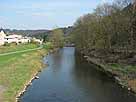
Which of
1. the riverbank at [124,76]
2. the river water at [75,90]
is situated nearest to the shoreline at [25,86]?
the river water at [75,90]

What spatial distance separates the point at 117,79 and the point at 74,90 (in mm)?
9098

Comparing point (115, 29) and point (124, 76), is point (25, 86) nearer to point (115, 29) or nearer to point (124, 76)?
point (124, 76)

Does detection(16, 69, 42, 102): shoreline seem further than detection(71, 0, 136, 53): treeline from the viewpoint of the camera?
No

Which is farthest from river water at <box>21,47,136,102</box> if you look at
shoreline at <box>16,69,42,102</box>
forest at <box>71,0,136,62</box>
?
forest at <box>71,0,136,62</box>

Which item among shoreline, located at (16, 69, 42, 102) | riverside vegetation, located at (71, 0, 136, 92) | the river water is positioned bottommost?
the river water

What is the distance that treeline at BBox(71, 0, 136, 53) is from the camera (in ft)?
210

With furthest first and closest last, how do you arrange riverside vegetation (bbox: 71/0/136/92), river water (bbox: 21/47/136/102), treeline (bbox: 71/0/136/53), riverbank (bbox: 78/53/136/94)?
treeline (bbox: 71/0/136/53) → riverside vegetation (bbox: 71/0/136/92) → riverbank (bbox: 78/53/136/94) → river water (bbox: 21/47/136/102)

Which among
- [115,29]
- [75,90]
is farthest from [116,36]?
[75,90]

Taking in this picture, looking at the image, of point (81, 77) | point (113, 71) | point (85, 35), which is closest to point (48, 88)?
point (81, 77)

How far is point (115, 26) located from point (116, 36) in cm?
527

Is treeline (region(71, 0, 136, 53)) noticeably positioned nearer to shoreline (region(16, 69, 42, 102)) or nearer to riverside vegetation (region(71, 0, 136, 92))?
riverside vegetation (region(71, 0, 136, 92))

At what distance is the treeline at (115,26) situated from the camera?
210 ft

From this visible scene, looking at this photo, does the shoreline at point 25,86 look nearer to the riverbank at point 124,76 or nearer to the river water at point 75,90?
the river water at point 75,90

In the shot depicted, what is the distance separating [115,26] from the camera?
7319 cm
